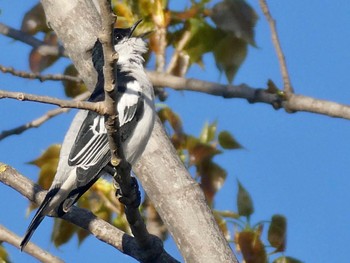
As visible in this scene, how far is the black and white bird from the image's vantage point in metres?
4.32

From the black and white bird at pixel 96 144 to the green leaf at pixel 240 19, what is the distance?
54cm

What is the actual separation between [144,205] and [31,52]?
1.26 m

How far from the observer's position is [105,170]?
4465 millimetres

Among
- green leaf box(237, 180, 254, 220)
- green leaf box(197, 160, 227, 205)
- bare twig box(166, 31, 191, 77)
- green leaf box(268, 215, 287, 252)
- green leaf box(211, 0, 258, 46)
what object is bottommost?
green leaf box(268, 215, 287, 252)

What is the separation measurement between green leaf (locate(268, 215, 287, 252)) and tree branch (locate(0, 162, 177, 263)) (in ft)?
2.20

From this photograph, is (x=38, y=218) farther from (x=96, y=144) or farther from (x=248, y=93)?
(x=248, y=93)

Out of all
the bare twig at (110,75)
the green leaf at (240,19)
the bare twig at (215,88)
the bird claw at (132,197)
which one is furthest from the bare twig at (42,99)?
the green leaf at (240,19)

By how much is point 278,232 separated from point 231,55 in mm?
1044

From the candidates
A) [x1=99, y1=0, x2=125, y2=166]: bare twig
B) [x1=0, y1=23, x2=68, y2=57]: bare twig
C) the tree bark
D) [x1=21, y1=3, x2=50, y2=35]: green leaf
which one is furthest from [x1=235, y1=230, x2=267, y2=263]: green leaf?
[x1=21, y1=3, x2=50, y2=35]: green leaf

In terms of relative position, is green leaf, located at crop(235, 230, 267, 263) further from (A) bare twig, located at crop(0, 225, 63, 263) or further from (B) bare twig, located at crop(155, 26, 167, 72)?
(B) bare twig, located at crop(155, 26, 167, 72)

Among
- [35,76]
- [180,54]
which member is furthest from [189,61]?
[35,76]

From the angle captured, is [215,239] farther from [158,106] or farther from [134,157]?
[158,106]

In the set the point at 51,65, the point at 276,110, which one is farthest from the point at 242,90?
the point at 51,65

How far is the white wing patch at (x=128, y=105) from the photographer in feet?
15.0
